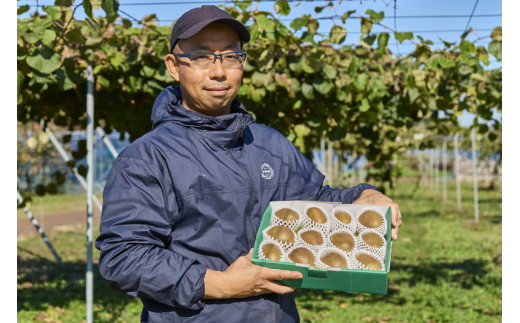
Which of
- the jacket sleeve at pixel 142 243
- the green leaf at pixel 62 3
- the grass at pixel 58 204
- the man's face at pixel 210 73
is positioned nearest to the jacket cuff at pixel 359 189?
the man's face at pixel 210 73

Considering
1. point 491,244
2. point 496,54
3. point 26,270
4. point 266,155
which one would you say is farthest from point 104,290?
point 491,244

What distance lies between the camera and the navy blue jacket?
1.38 metres

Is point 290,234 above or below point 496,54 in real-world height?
below

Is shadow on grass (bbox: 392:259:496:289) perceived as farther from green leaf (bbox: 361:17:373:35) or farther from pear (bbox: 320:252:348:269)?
pear (bbox: 320:252:348:269)

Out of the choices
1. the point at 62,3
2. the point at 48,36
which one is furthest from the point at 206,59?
the point at 48,36

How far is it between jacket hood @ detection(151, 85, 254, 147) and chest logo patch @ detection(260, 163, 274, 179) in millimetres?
124

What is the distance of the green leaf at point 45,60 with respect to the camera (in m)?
3.61

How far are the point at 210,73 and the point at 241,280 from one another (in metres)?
0.60

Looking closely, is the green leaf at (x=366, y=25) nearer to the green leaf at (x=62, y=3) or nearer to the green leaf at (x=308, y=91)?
the green leaf at (x=308, y=91)

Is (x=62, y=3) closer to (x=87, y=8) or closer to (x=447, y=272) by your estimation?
(x=87, y=8)

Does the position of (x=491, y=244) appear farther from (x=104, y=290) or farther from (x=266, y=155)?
(x=266, y=155)

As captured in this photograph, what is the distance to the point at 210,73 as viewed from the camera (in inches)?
63.2
